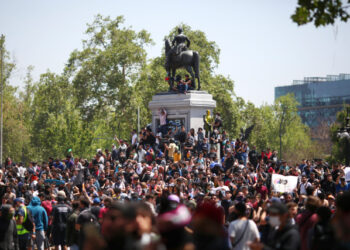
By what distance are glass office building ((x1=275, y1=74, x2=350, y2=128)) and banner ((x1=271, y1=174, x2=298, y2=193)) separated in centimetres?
10833

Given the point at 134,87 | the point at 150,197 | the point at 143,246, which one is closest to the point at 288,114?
the point at 134,87

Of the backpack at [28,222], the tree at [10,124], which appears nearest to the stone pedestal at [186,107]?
the backpack at [28,222]

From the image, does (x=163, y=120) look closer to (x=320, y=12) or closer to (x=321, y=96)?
(x=320, y=12)

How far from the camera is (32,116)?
2879 inches

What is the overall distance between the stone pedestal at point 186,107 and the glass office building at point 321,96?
9595 cm

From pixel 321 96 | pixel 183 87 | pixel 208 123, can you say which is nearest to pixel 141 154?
pixel 208 123

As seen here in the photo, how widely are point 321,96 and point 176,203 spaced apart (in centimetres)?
12924

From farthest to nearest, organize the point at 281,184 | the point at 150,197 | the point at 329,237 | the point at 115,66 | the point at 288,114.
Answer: the point at 288,114, the point at 115,66, the point at 281,184, the point at 150,197, the point at 329,237

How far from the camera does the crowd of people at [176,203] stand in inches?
257

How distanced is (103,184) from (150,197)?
10.0 m

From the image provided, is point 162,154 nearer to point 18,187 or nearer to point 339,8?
point 18,187

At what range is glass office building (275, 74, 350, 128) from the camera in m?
130

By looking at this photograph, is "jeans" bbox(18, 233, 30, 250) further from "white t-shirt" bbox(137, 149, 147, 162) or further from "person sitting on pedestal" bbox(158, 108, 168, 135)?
"person sitting on pedestal" bbox(158, 108, 168, 135)

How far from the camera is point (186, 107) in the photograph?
30484mm
